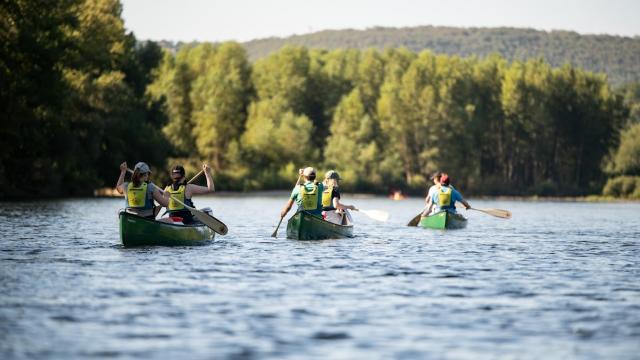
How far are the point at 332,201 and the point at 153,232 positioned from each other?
7.47 m

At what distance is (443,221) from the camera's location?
119 feet

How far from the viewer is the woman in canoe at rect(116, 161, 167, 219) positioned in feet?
78.9

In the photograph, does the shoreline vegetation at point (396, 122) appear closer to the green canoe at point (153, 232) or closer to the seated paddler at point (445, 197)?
the seated paddler at point (445, 197)

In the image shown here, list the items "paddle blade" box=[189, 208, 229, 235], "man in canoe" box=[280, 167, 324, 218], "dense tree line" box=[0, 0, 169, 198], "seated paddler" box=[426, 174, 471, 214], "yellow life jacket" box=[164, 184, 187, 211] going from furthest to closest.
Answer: "dense tree line" box=[0, 0, 169, 198] < "seated paddler" box=[426, 174, 471, 214] < "man in canoe" box=[280, 167, 324, 218] < "paddle blade" box=[189, 208, 229, 235] < "yellow life jacket" box=[164, 184, 187, 211]

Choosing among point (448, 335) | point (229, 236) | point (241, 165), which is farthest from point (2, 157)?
point (241, 165)

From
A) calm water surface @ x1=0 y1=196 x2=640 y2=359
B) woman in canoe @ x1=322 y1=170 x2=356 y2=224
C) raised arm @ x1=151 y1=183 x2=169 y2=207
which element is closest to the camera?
calm water surface @ x1=0 y1=196 x2=640 y2=359

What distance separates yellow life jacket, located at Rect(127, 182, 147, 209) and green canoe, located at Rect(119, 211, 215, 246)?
60 centimetres

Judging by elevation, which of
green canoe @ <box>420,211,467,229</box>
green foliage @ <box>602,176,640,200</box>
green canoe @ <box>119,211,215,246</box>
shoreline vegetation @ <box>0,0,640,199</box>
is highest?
shoreline vegetation @ <box>0,0,640,199</box>

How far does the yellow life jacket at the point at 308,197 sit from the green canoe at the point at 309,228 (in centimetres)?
25

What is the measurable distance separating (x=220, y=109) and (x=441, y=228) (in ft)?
298

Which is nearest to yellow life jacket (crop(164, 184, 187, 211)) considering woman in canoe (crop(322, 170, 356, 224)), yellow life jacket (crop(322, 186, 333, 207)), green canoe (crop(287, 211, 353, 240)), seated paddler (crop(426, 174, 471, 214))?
green canoe (crop(287, 211, 353, 240))

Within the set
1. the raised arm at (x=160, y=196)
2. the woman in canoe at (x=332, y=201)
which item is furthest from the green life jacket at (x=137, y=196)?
the woman in canoe at (x=332, y=201)

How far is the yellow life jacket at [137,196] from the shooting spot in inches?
953

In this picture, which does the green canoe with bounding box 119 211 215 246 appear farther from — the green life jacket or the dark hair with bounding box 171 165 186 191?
the dark hair with bounding box 171 165 186 191
